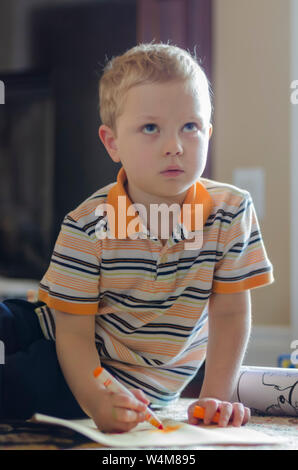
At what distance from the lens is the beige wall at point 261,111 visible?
1737 millimetres

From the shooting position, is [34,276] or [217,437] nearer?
[217,437]

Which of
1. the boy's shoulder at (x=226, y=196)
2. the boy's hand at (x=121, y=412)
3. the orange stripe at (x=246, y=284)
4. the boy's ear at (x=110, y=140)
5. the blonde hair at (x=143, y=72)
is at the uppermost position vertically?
the blonde hair at (x=143, y=72)

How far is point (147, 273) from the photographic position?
0.82 m

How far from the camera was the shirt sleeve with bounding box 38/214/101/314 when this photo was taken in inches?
32.3

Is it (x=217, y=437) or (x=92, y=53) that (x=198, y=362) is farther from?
(x=92, y=53)

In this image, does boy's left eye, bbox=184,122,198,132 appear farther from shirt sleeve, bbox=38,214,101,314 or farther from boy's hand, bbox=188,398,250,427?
boy's hand, bbox=188,398,250,427

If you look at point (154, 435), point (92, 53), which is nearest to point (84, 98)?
point (92, 53)

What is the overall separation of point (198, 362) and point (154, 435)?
250 mm

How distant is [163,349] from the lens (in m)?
0.86

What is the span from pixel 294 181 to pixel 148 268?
991 millimetres

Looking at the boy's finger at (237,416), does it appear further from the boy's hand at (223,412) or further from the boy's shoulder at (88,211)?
the boy's shoulder at (88,211)
